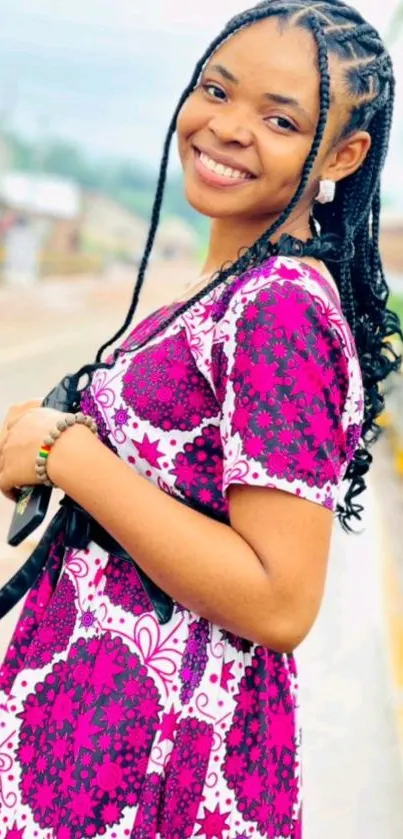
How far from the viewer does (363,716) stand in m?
3.76

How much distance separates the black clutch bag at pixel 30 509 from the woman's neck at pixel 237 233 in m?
0.27

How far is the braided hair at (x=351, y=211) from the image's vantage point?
4.58 feet

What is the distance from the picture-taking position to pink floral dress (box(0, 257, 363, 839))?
125 centimetres

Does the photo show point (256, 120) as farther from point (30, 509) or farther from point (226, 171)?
point (30, 509)

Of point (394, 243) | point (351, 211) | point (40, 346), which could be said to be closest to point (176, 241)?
point (40, 346)

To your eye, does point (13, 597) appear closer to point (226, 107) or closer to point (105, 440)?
point (105, 440)

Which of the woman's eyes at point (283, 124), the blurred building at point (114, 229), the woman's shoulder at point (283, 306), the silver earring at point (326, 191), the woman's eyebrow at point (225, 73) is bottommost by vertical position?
the woman's shoulder at point (283, 306)

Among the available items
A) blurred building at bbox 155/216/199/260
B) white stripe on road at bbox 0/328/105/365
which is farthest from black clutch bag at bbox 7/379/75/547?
blurred building at bbox 155/216/199/260

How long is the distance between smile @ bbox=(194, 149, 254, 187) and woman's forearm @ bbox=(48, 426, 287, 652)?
1.13 ft

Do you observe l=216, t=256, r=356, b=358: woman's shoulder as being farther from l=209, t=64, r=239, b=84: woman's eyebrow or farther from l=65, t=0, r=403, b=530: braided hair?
l=209, t=64, r=239, b=84: woman's eyebrow

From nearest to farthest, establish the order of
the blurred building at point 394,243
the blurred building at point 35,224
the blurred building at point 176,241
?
the blurred building at point 394,243 < the blurred building at point 35,224 < the blurred building at point 176,241

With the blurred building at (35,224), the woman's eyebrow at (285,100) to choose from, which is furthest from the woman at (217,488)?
the blurred building at (35,224)

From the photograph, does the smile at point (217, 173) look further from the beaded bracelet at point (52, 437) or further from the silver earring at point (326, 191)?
the beaded bracelet at point (52, 437)

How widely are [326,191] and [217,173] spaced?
14cm
